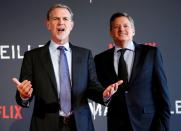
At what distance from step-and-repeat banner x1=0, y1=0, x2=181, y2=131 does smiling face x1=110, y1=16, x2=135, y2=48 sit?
681mm

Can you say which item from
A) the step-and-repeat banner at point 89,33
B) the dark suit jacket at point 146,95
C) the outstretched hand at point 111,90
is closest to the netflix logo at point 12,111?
the step-and-repeat banner at point 89,33

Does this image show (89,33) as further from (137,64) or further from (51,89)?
(51,89)

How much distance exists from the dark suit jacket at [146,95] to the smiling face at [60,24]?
0.38 m

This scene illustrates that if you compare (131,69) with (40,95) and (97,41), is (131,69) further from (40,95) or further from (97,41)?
(97,41)

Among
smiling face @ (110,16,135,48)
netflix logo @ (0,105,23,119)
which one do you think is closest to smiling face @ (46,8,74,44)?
smiling face @ (110,16,135,48)

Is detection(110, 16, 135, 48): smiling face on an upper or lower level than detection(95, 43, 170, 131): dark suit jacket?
upper

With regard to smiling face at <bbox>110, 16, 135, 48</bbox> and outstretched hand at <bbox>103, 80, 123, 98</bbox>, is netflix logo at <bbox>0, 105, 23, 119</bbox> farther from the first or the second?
outstretched hand at <bbox>103, 80, 123, 98</bbox>

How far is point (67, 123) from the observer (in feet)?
5.04

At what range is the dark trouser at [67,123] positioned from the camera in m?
1.53

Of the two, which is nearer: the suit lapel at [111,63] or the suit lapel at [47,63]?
the suit lapel at [47,63]

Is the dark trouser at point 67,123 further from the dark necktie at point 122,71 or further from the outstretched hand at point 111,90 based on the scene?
the dark necktie at point 122,71

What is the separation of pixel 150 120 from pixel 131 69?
0.32 m

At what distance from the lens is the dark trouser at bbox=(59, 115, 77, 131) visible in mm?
1535

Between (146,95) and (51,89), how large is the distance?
0.58 metres
